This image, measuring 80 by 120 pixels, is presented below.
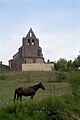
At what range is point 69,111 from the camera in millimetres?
20234

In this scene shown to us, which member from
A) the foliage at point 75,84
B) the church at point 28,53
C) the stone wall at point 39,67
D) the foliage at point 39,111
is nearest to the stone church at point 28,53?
the church at point 28,53

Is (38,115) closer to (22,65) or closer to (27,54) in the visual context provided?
(22,65)

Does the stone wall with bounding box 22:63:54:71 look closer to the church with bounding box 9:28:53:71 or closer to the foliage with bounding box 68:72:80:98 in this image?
the church with bounding box 9:28:53:71

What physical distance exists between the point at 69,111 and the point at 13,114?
3.41 meters

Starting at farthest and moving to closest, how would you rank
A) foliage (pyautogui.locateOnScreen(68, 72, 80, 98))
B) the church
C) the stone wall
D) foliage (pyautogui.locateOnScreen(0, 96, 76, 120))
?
the church → the stone wall → foliage (pyautogui.locateOnScreen(68, 72, 80, 98)) → foliage (pyautogui.locateOnScreen(0, 96, 76, 120))

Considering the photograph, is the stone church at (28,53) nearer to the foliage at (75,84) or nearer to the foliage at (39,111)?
the foliage at (75,84)

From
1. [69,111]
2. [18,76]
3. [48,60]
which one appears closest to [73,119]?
[69,111]

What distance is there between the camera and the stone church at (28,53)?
10488 cm

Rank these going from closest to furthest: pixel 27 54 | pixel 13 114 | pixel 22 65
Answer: pixel 13 114, pixel 22 65, pixel 27 54

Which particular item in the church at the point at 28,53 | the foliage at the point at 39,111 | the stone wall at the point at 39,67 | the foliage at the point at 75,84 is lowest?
the foliage at the point at 39,111

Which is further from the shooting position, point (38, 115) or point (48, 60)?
point (48, 60)

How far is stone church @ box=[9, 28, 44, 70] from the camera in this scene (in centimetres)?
10488

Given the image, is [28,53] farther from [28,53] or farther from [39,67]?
[39,67]

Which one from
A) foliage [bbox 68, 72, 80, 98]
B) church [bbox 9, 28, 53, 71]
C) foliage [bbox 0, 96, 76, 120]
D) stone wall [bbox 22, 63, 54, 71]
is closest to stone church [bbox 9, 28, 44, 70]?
church [bbox 9, 28, 53, 71]
